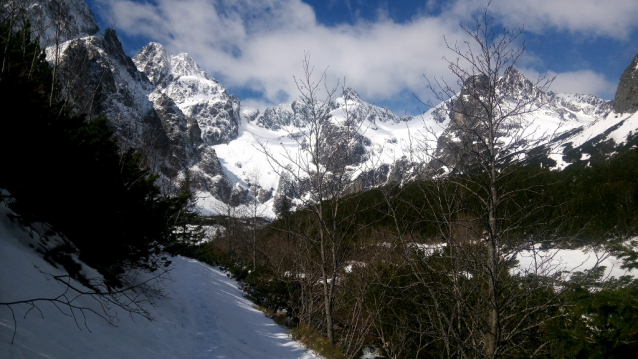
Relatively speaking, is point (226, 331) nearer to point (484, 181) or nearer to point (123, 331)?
point (123, 331)

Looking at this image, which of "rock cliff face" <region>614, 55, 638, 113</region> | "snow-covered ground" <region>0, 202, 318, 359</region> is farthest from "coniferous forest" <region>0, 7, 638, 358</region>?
"rock cliff face" <region>614, 55, 638, 113</region>

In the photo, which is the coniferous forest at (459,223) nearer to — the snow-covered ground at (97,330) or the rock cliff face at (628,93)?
the snow-covered ground at (97,330)

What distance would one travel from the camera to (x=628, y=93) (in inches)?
4301

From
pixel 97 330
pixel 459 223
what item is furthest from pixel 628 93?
pixel 97 330

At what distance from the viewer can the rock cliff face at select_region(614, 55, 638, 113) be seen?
10536 cm

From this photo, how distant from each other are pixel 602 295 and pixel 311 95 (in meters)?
5.54

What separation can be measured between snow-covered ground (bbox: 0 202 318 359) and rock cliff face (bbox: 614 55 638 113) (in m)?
136

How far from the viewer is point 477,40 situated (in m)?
4.46

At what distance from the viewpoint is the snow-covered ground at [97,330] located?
3.26 meters

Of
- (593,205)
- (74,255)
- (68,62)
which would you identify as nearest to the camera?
(74,255)

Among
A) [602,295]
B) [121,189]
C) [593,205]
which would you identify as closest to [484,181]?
[602,295]

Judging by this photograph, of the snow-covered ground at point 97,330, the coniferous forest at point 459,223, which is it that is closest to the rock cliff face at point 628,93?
the coniferous forest at point 459,223

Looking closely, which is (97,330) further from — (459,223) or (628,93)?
(628,93)

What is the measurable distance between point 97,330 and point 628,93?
5886 inches
